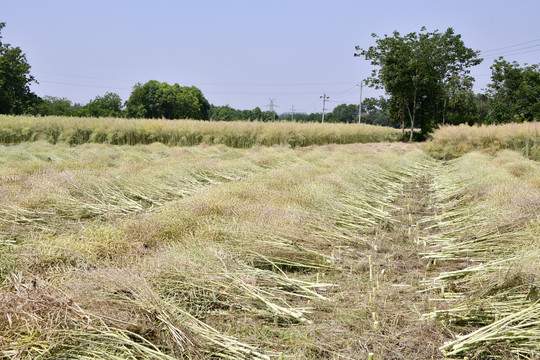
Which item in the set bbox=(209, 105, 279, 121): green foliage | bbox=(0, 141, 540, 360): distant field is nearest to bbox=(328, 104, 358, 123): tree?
bbox=(209, 105, 279, 121): green foliage

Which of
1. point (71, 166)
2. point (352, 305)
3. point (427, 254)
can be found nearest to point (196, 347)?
point (352, 305)

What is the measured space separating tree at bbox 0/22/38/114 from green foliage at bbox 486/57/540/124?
38335 mm

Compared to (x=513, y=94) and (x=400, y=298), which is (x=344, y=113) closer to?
(x=513, y=94)

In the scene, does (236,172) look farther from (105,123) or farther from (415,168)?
(105,123)

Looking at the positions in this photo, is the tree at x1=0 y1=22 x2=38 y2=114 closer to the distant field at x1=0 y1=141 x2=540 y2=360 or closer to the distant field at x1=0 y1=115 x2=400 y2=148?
the distant field at x1=0 y1=115 x2=400 y2=148

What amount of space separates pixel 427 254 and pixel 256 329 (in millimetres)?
2016

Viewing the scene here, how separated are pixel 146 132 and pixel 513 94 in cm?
2504

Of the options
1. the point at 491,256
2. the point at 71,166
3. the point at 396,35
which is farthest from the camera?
the point at 396,35

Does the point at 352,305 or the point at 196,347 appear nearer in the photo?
the point at 196,347

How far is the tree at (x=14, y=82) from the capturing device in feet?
108

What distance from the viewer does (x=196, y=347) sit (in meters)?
1.96

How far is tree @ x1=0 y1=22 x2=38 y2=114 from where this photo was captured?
33031 mm

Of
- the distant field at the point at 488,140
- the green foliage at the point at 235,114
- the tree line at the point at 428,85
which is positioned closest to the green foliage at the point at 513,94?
the tree line at the point at 428,85

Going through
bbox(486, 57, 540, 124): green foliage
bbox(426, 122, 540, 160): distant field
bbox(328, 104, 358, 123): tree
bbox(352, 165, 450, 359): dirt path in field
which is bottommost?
bbox(352, 165, 450, 359): dirt path in field
